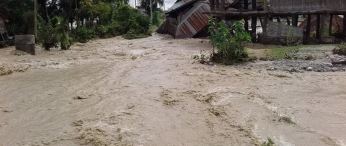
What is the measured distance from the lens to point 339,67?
14156 mm

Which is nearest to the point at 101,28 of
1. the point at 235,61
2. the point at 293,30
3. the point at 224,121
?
the point at 293,30

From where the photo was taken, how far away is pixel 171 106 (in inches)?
405

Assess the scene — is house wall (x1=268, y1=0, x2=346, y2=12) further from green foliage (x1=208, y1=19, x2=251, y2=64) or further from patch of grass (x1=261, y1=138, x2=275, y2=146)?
patch of grass (x1=261, y1=138, x2=275, y2=146)

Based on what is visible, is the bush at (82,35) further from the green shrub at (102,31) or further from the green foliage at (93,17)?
the green shrub at (102,31)

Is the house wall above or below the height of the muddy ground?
above

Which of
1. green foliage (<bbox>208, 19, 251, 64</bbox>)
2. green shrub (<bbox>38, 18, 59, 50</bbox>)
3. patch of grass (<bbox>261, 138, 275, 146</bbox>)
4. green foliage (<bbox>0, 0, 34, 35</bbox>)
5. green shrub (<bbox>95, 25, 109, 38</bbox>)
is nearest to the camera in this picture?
patch of grass (<bbox>261, 138, 275, 146</bbox>)

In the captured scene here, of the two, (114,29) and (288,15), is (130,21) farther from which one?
(288,15)

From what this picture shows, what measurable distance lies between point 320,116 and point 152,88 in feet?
14.3

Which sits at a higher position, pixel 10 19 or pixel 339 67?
pixel 10 19

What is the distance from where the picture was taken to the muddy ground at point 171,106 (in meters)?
8.15

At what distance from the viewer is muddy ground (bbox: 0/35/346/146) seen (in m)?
8.15

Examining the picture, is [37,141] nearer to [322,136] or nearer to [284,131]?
[284,131]

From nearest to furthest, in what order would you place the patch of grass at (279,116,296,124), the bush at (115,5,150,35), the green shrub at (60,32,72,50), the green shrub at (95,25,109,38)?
the patch of grass at (279,116,296,124)
the green shrub at (60,32,72,50)
the green shrub at (95,25,109,38)
the bush at (115,5,150,35)

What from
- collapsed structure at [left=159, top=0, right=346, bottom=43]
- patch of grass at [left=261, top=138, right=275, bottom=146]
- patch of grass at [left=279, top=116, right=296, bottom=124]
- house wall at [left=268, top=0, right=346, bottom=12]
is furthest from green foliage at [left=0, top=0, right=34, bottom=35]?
patch of grass at [left=261, top=138, right=275, bottom=146]
